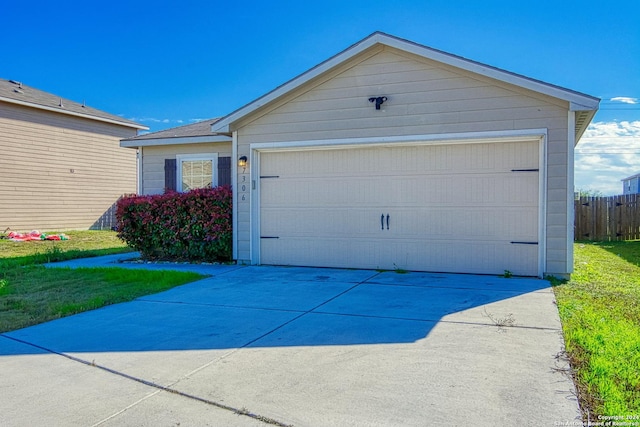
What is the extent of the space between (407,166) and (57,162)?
585 inches

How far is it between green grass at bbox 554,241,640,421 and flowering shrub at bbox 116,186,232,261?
20.1 ft

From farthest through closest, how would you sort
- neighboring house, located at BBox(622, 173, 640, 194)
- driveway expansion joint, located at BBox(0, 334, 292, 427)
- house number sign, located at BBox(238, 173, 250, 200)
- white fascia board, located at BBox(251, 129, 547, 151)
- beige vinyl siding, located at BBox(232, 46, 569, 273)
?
neighboring house, located at BBox(622, 173, 640, 194) → house number sign, located at BBox(238, 173, 250, 200) → white fascia board, located at BBox(251, 129, 547, 151) → beige vinyl siding, located at BBox(232, 46, 569, 273) → driveway expansion joint, located at BBox(0, 334, 292, 427)

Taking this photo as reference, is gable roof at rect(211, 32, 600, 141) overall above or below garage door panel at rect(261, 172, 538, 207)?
above

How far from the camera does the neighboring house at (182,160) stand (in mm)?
11094

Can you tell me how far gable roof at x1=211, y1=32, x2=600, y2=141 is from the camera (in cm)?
689

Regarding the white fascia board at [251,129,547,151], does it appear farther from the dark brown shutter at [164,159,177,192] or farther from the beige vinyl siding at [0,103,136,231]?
the beige vinyl siding at [0,103,136,231]

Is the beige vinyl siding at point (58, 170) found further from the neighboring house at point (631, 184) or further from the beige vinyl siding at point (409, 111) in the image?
the neighboring house at point (631, 184)

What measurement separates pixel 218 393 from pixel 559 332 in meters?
3.16

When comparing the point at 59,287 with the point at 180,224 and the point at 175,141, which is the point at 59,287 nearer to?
the point at 180,224

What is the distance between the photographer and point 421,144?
8039 millimetres

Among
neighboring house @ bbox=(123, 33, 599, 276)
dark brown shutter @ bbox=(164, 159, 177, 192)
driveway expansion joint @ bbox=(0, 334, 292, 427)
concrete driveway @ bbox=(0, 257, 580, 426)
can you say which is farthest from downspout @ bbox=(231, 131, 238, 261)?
driveway expansion joint @ bbox=(0, 334, 292, 427)

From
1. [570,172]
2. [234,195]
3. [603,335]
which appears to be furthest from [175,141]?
[603,335]

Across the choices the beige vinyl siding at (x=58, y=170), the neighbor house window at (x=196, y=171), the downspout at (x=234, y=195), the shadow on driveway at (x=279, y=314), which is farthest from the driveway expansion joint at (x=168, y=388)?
the beige vinyl siding at (x=58, y=170)

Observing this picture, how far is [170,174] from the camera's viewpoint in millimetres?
11609
